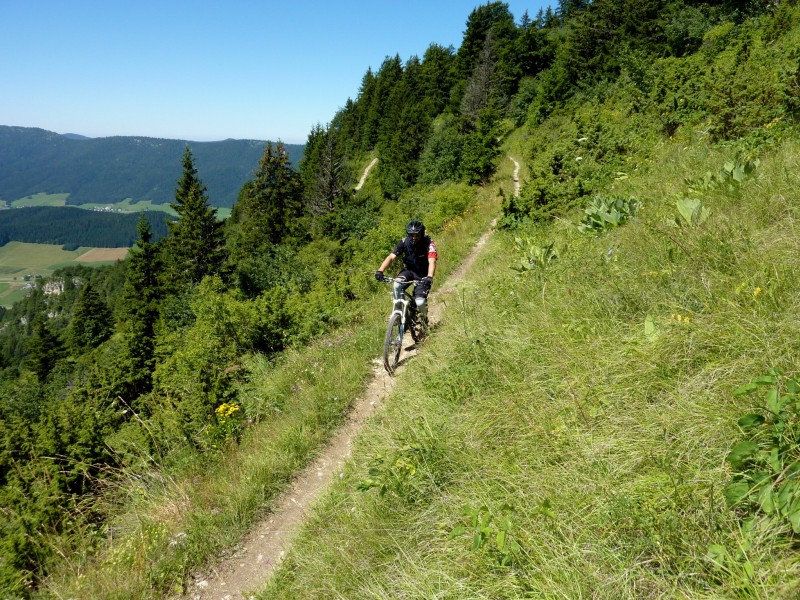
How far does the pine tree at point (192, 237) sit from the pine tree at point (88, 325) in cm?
1887

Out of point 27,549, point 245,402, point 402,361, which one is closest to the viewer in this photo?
point 27,549

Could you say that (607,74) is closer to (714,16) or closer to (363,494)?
(714,16)

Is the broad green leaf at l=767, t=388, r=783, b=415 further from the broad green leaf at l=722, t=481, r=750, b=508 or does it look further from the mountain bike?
the mountain bike

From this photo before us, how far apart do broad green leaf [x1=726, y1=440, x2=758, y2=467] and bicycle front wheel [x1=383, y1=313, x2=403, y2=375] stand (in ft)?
17.1

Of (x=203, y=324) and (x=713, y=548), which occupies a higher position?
(x=713, y=548)

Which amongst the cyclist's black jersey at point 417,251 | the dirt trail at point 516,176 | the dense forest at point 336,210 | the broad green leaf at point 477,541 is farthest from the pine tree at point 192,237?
the broad green leaf at point 477,541

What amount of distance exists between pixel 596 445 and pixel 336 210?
128 ft

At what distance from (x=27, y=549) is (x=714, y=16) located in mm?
38937

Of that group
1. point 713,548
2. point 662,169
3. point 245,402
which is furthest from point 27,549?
point 662,169

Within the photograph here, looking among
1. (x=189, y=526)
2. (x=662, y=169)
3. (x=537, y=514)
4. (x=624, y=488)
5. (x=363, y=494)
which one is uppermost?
(x=662, y=169)

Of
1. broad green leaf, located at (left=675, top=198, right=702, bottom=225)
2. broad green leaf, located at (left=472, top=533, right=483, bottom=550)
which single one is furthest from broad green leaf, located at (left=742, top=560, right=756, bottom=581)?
broad green leaf, located at (left=675, top=198, right=702, bottom=225)

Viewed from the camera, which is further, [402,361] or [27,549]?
[402,361]

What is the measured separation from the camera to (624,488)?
243cm

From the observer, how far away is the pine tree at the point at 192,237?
35656 mm
